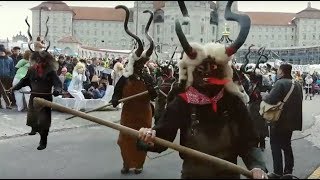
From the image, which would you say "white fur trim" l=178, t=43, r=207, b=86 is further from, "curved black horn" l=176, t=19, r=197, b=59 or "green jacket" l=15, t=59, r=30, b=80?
"green jacket" l=15, t=59, r=30, b=80

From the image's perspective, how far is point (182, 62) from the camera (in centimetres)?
362

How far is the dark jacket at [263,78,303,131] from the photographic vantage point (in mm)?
7020

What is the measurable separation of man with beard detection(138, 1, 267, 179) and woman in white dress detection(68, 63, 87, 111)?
1158 centimetres

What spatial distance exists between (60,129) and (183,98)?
8.89 meters

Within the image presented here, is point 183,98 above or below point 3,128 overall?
above

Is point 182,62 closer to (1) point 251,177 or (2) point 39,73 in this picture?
(1) point 251,177

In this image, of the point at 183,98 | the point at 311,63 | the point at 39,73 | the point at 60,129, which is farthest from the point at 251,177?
the point at 311,63

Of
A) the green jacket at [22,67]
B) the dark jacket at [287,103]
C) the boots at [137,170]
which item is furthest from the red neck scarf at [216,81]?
the green jacket at [22,67]

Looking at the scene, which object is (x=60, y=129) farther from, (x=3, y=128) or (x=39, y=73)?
(x=39, y=73)

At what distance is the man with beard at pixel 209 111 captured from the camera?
3.43 metres

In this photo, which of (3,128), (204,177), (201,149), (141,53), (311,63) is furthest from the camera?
(311,63)

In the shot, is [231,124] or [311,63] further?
[311,63]

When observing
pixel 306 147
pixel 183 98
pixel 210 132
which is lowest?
pixel 306 147

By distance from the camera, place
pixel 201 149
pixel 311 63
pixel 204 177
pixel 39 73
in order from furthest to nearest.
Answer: pixel 311 63 < pixel 39 73 < pixel 201 149 < pixel 204 177
